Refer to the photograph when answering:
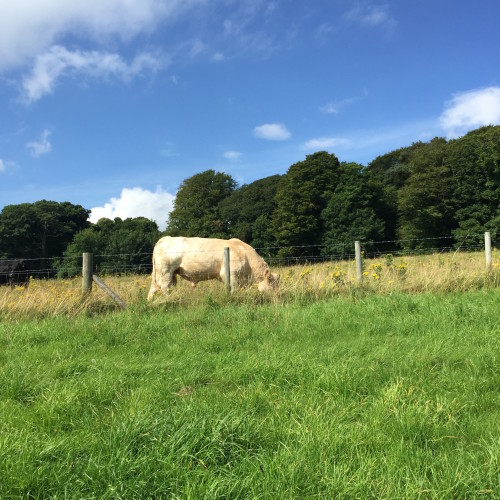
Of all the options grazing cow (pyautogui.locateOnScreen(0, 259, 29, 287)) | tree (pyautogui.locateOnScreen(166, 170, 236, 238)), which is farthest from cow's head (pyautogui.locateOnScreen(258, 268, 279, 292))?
tree (pyautogui.locateOnScreen(166, 170, 236, 238))

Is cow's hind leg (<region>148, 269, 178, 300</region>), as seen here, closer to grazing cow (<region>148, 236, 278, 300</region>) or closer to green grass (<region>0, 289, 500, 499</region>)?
grazing cow (<region>148, 236, 278, 300</region>)

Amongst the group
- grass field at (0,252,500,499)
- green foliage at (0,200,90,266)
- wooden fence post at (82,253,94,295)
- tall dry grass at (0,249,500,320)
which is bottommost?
grass field at (0,252,500,499)

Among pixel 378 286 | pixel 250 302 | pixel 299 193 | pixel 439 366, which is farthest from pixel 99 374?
pixel 299 193

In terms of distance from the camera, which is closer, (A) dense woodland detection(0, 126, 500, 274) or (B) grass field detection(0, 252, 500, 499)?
(B) grass field detection(0, 252, 500, 499)

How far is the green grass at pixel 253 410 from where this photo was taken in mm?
2086

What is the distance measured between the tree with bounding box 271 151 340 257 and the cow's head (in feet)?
121

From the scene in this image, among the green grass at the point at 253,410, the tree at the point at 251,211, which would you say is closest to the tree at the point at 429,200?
the tree at the point at 251,211

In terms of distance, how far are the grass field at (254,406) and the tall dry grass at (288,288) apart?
89 centimetres

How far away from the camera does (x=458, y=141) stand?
4559cm

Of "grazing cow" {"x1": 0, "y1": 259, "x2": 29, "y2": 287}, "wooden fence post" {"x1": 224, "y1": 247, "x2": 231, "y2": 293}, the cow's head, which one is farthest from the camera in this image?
"grazing cow" {"x1": 0, "y1": 259, "x2": 29, "y2": 287}

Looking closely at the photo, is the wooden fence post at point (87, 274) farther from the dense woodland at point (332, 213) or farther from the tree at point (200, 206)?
the tree at point (200, 206)

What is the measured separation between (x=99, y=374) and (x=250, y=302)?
439 cm

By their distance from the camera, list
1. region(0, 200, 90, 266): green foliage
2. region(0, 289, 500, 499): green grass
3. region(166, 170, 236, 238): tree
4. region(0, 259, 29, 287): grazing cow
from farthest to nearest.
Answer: region(166, 170, 236, 238): tree
region(0, 200, 90, 266): green foliage
region(0, 259, 29, 287): grazing cow
region(0, 289, 500, 499): green grass

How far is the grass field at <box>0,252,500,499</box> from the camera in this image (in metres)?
2.09
